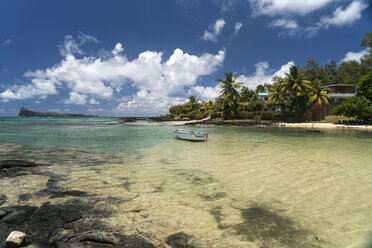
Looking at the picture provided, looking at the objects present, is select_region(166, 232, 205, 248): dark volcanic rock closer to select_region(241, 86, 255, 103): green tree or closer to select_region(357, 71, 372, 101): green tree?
select_region(357, 71, 372, 101): green tree

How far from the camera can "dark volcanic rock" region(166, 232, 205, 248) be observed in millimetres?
3436

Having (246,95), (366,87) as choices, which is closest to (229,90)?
(246,95)

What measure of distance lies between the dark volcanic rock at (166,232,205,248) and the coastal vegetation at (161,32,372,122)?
42907 millimetres

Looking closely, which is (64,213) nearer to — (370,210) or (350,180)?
(370,210)

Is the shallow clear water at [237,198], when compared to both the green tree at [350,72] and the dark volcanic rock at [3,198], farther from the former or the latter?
the green tree at [350,72]

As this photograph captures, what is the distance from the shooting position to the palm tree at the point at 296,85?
47.7 metres

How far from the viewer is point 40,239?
3.57 meters

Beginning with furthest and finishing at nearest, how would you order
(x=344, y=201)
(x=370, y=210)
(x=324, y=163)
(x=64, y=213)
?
(x=324, y=163), (x=344, y=201), (x=370, y=210), (x=64, y=213)

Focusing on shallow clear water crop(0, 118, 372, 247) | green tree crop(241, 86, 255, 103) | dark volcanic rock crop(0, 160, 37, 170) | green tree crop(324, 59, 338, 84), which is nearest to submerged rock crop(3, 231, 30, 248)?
shallow clear water crop(0, 118, 372, 247)

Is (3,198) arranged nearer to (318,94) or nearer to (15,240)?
(15,240)

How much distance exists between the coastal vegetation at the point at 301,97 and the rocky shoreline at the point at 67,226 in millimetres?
43606

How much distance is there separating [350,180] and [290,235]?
509cm

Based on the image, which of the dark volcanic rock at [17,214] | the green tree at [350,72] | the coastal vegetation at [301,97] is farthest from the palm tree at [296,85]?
the dark volcanic rock at [17,214]

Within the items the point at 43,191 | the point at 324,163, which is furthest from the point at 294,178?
the point at 43,191
